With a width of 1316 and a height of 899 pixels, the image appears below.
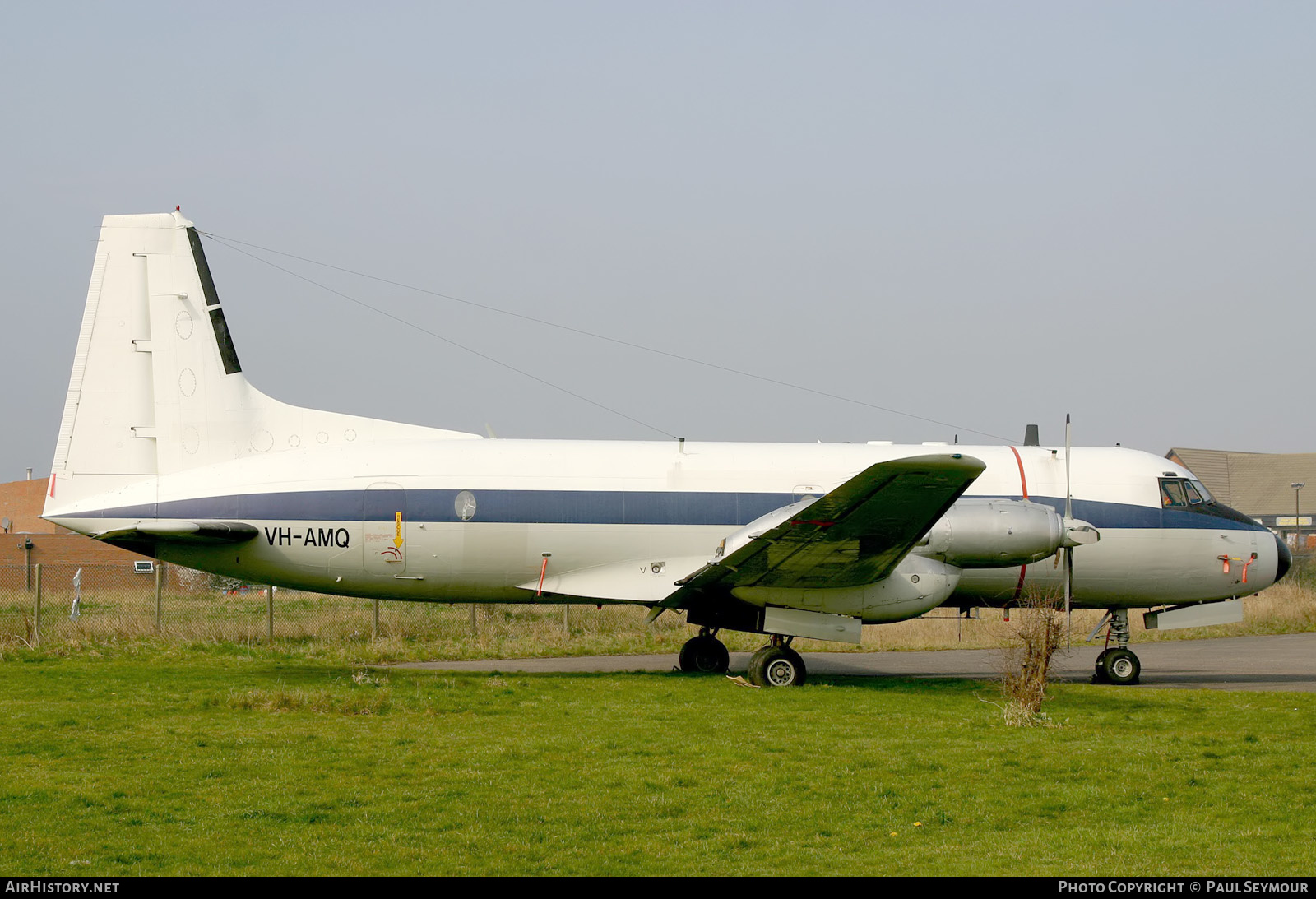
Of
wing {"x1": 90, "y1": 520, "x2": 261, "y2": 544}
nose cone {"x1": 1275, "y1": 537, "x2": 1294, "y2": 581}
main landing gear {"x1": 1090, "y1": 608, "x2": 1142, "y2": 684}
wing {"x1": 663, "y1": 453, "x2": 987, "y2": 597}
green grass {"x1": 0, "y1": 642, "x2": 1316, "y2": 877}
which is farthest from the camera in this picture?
nose cone {"x1": 1275, "y1": 537, "x2": 1294, "y2": 581}

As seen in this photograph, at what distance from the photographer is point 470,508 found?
52.3 feet

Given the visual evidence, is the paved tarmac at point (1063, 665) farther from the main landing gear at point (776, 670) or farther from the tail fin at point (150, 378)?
the tail fin at point (150, 378)

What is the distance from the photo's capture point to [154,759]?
32.3 ft

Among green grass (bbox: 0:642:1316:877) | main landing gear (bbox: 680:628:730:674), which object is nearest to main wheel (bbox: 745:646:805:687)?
green grass (bbox: 0:642:1316:877)

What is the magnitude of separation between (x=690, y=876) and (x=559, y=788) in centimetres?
263

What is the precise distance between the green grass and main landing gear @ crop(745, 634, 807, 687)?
60 cm

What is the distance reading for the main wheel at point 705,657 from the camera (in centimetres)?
1819

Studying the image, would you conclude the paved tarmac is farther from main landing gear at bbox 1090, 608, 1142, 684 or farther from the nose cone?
the nose cone

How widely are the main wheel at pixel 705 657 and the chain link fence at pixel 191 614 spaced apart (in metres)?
7.64

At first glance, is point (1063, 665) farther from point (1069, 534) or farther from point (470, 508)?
point (470, 508)

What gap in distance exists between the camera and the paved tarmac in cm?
1830

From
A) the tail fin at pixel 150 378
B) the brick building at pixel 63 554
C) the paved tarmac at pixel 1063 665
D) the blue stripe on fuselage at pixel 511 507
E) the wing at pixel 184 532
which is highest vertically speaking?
the tail fin at pixel 150 378

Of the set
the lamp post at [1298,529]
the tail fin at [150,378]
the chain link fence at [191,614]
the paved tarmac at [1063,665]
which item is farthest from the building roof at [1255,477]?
the tail fin at [150,378]
